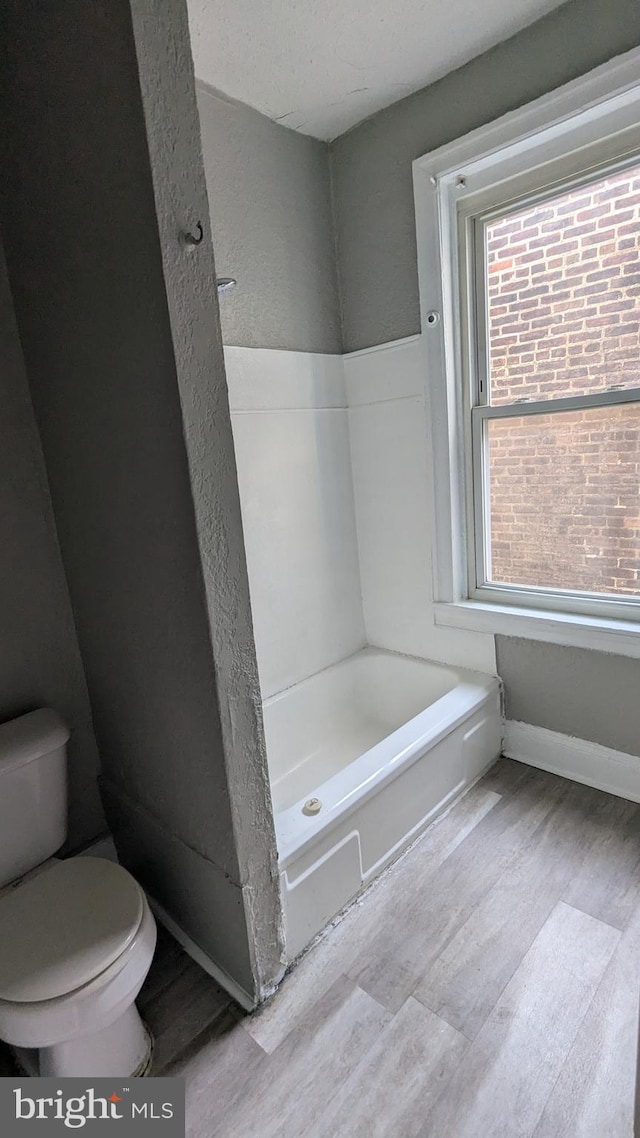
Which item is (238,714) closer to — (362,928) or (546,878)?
(362,928)

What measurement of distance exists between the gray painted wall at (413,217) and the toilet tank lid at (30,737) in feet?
5.10

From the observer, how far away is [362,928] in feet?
5.14

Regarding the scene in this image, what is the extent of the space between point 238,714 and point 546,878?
114 centimetres

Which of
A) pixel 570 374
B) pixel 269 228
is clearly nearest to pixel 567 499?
pixel 570 374

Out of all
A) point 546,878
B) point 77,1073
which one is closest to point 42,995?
point 77,1073

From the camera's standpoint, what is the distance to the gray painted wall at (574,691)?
190 centimetres

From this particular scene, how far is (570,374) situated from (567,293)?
0.26 meters

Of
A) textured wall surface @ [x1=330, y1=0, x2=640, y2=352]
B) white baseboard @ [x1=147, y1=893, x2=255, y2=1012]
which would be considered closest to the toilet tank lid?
white baseboard @ [x1=147, y1=893, x2=255, y2=1012]

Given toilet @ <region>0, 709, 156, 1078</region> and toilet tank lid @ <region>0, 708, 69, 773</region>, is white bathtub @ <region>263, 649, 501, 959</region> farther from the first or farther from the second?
toilet tank lid @ <region>0, 708, 69, 773</region>

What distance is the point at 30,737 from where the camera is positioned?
4.70ft

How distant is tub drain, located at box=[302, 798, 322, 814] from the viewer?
154cm

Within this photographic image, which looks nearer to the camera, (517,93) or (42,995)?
(42,995)

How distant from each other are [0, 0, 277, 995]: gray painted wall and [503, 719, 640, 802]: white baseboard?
1318 mm

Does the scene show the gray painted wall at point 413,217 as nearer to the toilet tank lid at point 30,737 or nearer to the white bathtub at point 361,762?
the white bathtub at point 361,762
